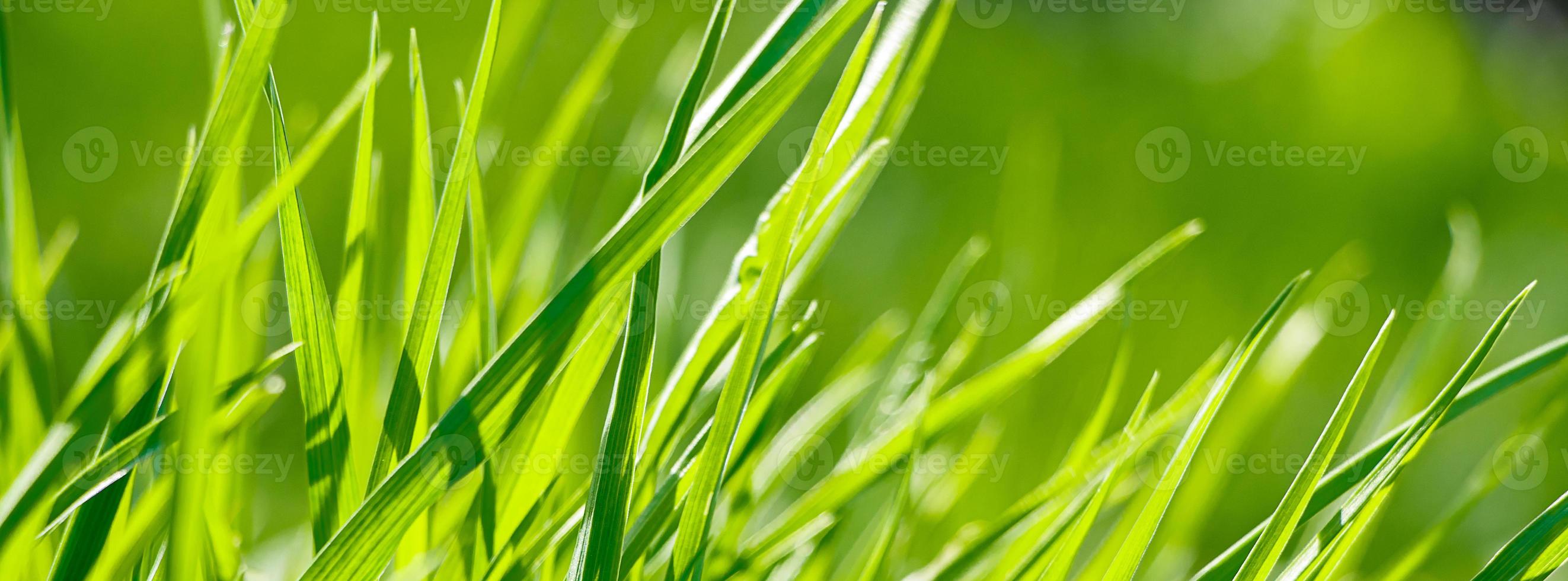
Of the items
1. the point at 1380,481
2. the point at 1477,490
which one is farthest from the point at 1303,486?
the point at 1477,490

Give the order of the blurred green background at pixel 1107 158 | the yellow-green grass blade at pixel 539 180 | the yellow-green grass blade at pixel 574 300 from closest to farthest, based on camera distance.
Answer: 1. the yellow-green grass blade at pixel 574 300
2. the yellow-green grass blade at pixel 539 180
3. the blurred green background at pixel 1107 158

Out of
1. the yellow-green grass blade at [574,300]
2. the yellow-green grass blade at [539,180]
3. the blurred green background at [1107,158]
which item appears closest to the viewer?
the yellow-green grass blade at [574,300]

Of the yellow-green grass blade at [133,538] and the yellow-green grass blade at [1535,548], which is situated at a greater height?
the yellow-green grass blade at [133,538]

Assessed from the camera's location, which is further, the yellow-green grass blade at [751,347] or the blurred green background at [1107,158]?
the blurred green background at [1107,158]

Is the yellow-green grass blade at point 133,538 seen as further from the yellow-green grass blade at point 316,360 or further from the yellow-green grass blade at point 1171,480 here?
the yellow-green grass blade at point 1171,480

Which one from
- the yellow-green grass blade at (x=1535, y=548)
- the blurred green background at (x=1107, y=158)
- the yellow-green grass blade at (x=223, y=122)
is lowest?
the yellow-green grass blade at (x=1535, y=548)

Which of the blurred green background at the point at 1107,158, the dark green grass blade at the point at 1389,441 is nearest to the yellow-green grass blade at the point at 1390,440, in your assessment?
the dark green grass blade at the point at 1389,441

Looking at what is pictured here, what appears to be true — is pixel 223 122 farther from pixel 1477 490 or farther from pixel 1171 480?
pixel 1477 490
